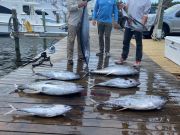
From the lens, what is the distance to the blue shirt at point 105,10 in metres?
9.16

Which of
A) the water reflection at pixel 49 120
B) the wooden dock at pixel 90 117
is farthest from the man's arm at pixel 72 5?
the water reflection at pixel 49 120

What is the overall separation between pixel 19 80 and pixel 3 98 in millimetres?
1337

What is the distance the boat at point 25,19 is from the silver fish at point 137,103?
2170 centimetres

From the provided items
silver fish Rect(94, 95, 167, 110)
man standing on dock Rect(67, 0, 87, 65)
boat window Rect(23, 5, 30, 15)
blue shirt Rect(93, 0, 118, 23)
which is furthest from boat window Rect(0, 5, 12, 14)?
silver fish Rect(94, 95, 167, 110)

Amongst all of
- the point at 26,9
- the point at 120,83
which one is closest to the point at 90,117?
the point at 120,83

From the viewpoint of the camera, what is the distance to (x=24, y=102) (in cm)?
483

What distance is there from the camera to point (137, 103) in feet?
15.3

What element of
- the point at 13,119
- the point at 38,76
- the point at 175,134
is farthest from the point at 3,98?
the point at 175,134

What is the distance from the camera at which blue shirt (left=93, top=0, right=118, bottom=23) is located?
916cm

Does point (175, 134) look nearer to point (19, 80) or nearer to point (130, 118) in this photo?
point (130, 118)

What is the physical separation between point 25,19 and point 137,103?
2501 cm

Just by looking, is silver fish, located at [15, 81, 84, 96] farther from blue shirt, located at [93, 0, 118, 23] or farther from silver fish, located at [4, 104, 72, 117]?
blue shirt, located at [93, 0, 118, 23]

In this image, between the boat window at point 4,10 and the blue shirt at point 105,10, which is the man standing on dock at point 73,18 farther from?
the boat window at point 4,10

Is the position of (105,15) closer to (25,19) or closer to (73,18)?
(73,18)
